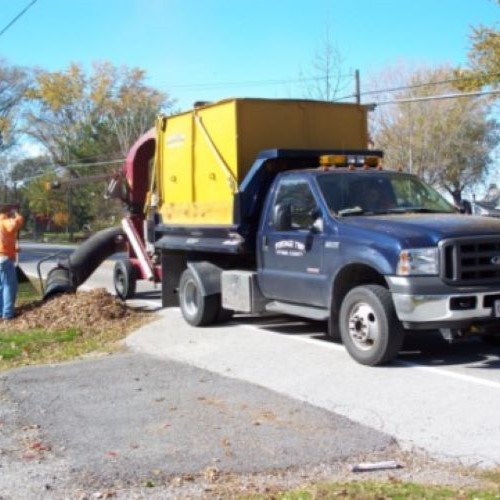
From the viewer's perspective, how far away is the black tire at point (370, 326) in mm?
8109

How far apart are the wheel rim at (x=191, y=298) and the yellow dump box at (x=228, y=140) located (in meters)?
0.92

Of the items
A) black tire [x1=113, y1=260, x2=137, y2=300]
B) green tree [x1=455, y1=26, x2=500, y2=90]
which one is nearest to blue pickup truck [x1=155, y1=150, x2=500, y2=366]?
black tire [x1=113, y1=260, x2=137, y2=300]

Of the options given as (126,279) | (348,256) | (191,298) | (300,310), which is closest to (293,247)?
(300,310)

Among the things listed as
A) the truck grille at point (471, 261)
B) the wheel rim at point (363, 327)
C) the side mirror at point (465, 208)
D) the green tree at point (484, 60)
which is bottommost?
the wheel rim at point (363, 327)

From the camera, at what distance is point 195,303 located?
455 inches

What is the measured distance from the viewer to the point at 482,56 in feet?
74.7

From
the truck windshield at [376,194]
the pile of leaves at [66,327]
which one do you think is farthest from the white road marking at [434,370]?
the pile of leaves at [66,327]

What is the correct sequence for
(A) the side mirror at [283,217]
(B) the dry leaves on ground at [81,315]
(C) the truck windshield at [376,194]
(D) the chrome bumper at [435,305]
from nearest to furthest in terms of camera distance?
(D) the chrome bumper at [435,305] → (C) the truck windshield at [376,194] → (A) the side mirror at [283,217] → (B) the dry leaves on ground at [81,315]

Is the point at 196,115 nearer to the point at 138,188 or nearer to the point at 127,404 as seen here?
the point at 138,188

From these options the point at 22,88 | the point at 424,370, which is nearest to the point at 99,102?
the point at 22,88

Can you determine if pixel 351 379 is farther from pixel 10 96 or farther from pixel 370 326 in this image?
pixel 10 96

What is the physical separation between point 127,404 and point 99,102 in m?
60.7

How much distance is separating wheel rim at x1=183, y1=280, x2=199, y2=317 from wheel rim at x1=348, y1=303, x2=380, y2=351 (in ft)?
11.3

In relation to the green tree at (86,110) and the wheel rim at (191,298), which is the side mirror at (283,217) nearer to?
the wheel rim at (191,298)
